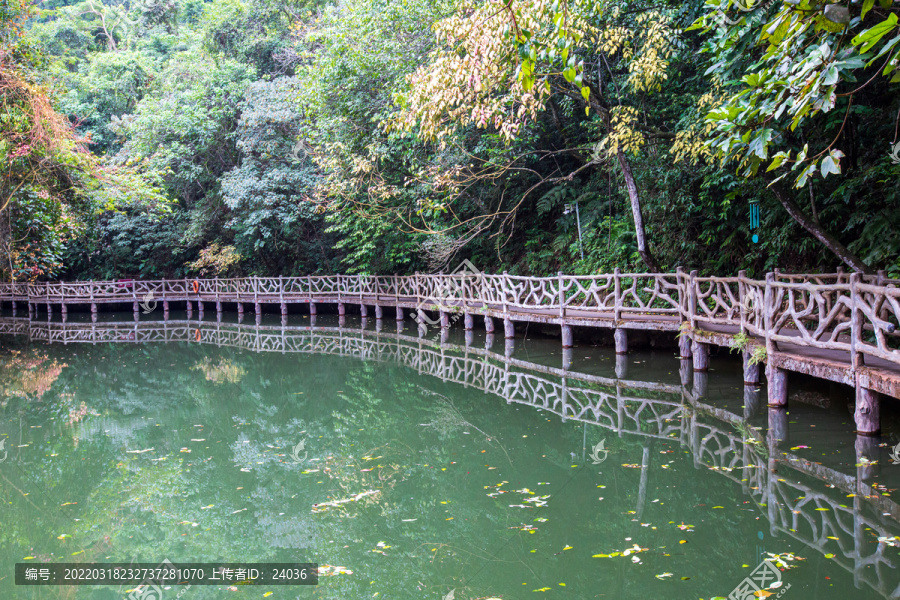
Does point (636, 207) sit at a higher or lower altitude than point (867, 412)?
higher

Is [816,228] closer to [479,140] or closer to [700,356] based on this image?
[700,356]

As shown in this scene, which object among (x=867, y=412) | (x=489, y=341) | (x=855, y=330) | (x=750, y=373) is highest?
(x=855, y=330)

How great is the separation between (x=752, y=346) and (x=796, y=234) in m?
3.55

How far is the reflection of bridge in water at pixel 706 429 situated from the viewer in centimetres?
471

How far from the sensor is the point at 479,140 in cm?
1689

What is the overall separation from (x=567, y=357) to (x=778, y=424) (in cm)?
577

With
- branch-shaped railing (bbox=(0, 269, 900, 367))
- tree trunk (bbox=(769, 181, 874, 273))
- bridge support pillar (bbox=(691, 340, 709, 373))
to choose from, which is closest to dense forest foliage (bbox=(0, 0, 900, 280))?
tree trunk (bbox=(769, 181, 874, 273))

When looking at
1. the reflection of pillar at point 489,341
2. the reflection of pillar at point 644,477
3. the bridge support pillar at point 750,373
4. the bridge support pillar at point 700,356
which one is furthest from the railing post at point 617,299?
the reflection of pillar at point 644,477

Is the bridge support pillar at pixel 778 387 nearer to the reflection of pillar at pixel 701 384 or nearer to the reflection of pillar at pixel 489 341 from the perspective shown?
the reflection of pillar at pixel 701 384

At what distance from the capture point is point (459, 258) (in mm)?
20578

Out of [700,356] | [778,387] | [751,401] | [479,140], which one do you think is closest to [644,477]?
[778,387]

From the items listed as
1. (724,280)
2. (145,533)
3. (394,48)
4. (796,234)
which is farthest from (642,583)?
(394,48)

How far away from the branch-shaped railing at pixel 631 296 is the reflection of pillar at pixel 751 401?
77cm

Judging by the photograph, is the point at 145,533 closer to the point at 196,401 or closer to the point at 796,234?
the point at 196,401
